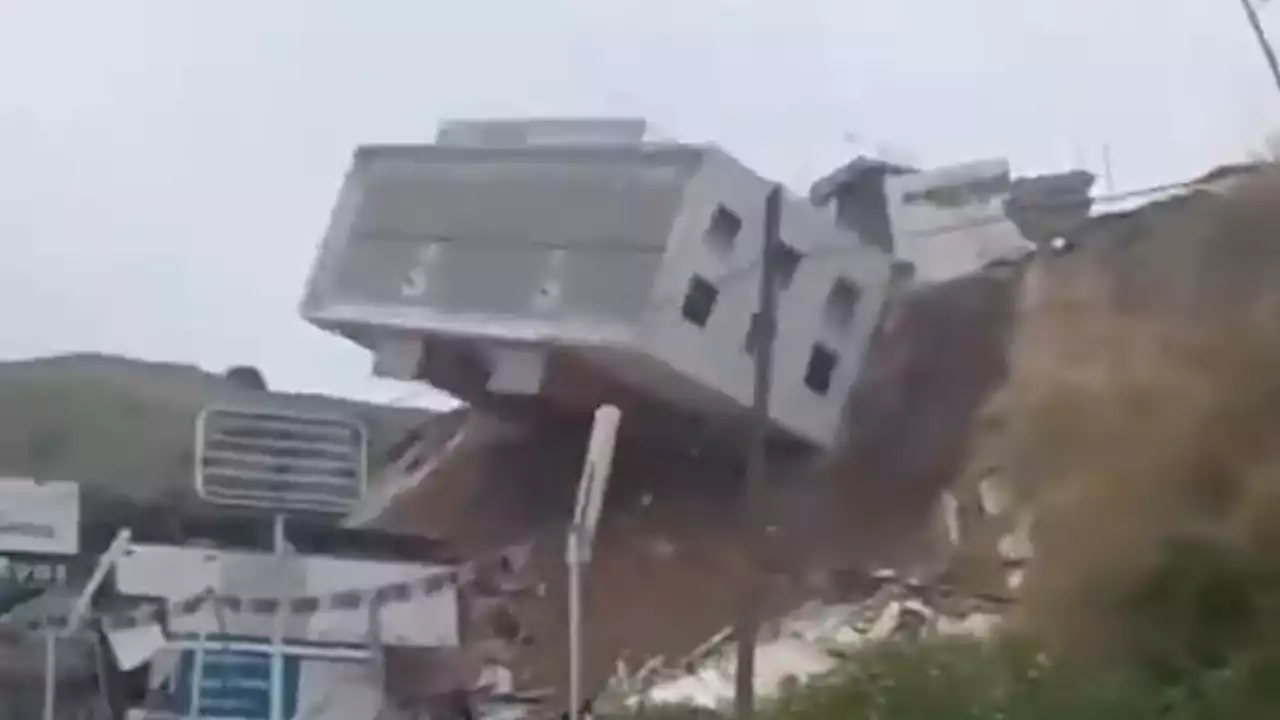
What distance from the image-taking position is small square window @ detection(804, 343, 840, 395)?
15.6 metres

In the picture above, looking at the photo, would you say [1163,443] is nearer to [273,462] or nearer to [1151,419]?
[1151,419]

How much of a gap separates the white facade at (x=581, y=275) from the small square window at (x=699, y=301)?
2cm

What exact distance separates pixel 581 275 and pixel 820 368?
2.60 meters

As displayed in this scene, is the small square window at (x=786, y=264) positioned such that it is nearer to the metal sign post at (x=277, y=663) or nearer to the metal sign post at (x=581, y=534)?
the metal sign post at (x=581, y=534)

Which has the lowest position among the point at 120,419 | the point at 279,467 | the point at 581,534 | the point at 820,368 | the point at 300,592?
the point at 300,592

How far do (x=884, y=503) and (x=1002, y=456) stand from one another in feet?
18.5

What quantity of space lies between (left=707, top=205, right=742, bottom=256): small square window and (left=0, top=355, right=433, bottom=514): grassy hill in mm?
3492

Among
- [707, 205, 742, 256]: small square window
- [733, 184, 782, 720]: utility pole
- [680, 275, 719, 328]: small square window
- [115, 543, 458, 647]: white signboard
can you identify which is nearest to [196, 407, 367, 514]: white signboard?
[115, 543, 458, 647]: white signboard

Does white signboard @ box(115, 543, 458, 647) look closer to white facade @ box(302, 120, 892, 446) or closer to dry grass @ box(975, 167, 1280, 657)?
white facade @ box(302, 120, 892, 446)

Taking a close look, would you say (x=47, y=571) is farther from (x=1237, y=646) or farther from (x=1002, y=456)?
(x=1237, y=646)

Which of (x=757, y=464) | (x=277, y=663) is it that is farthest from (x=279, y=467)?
(x=757, y=464)

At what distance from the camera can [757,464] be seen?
10742 millimetres

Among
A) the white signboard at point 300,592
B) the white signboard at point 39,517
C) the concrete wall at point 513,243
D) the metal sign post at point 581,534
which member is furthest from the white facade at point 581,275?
the white signboard at point 39,517

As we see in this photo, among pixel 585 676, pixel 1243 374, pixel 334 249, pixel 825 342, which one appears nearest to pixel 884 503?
pixel 825 342
